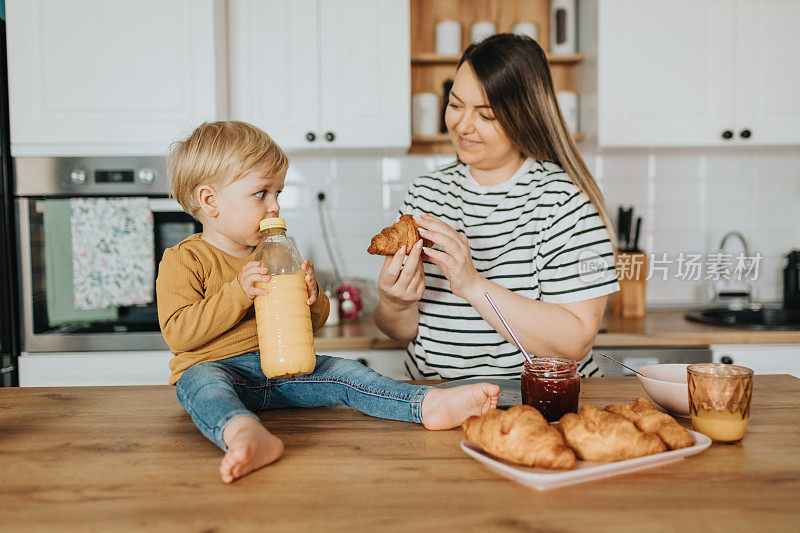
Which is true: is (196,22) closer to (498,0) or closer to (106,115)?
(106,115)

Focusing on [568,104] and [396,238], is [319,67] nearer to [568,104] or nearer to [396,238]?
[568,104]

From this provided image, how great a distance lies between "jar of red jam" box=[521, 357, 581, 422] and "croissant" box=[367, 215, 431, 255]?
1.25ft

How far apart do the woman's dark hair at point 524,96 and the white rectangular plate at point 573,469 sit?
2.63ft

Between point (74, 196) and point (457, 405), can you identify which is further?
point (74, 196)

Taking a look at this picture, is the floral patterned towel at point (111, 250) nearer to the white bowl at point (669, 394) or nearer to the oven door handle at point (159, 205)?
the oven door handle at point (159, 205)

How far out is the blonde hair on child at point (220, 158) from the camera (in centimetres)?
125

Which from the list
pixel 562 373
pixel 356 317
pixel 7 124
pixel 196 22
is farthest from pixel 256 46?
pixel 562 373

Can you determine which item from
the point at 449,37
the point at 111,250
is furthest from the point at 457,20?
the point at 111,250

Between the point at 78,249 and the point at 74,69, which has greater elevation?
the point at 74,69

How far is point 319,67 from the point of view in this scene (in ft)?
8.04

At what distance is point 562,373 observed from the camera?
970 mm

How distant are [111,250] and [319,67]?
1.07 meters

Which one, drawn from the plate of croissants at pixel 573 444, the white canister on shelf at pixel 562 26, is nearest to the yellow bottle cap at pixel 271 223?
the plate of croissants at pixel 573 444

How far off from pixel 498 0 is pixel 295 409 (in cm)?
233
